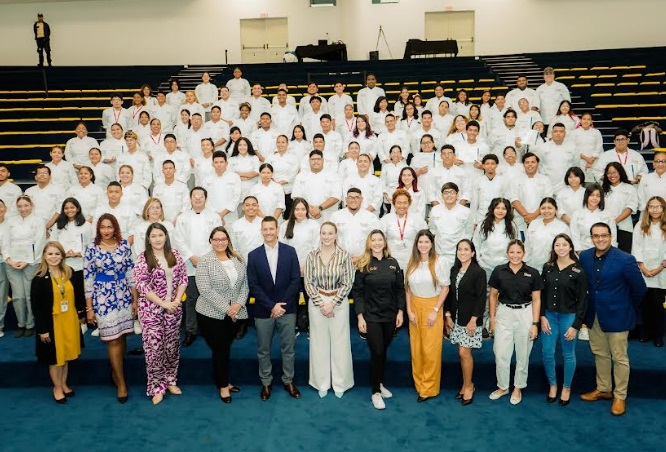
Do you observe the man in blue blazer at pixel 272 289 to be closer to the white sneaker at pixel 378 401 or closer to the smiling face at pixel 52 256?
the white sneaker at pixel 378 401

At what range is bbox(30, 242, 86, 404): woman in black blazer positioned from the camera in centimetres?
466

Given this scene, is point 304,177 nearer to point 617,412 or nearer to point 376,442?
point 376,442

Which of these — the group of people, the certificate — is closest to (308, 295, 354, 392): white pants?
the group of people

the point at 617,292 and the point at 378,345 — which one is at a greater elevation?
the point at 617,292

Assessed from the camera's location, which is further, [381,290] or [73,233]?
[73,233]

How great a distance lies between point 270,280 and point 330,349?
0.81 m

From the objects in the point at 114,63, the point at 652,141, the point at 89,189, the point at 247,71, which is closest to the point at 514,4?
the point at 247,71

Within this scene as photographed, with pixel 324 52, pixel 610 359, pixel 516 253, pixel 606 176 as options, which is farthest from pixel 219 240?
pixel 324 52

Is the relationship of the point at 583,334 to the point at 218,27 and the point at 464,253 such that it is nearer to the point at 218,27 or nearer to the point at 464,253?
the point at 464,253

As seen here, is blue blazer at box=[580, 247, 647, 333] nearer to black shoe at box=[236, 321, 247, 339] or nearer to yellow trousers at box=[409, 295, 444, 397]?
yellow trousers at box=[409, 295, 444, 397]

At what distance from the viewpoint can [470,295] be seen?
4.55 metres

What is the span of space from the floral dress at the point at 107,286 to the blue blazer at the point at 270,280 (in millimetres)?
1103

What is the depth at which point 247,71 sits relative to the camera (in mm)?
14062

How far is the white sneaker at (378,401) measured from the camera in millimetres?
4641
